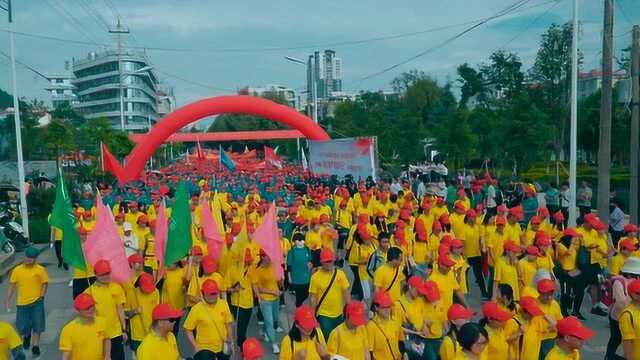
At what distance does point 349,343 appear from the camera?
17.1ft

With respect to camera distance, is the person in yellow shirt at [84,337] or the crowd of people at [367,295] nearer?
the crowd of people at [367,295]

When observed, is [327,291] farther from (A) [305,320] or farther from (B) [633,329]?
(B) [633,329]

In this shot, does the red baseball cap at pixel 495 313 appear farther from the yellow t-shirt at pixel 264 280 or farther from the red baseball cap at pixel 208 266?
the yellow t-shirt at pixel 264 280

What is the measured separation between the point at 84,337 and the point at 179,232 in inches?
98.8

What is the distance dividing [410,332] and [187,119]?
20544mm

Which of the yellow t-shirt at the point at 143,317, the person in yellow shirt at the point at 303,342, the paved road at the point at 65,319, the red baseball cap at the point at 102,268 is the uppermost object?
the red baseball cap at the point at 102,268

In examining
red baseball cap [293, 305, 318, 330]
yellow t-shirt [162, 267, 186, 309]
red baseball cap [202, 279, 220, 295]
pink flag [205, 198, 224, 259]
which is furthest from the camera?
pink flag [205, 198, 224, 259]

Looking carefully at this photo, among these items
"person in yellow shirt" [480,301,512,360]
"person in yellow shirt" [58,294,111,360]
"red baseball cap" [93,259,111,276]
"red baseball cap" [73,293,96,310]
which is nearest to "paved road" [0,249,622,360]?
"red baseball cap" [93,259,111,276]

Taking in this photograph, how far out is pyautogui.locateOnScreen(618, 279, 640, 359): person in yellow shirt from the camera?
5.60 m

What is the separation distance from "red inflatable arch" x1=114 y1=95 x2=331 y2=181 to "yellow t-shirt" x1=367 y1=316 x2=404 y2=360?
2019cm

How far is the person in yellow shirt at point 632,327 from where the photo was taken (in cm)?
560

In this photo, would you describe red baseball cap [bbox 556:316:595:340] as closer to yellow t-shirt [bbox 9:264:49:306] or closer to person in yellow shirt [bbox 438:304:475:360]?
person in yellow shirt [bbox 438:304:475:360]

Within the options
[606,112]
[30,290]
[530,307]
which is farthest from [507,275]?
[606,112]

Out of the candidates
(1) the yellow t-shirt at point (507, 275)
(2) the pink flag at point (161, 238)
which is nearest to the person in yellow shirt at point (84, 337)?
(2) the pink flag at point (161, 238)
